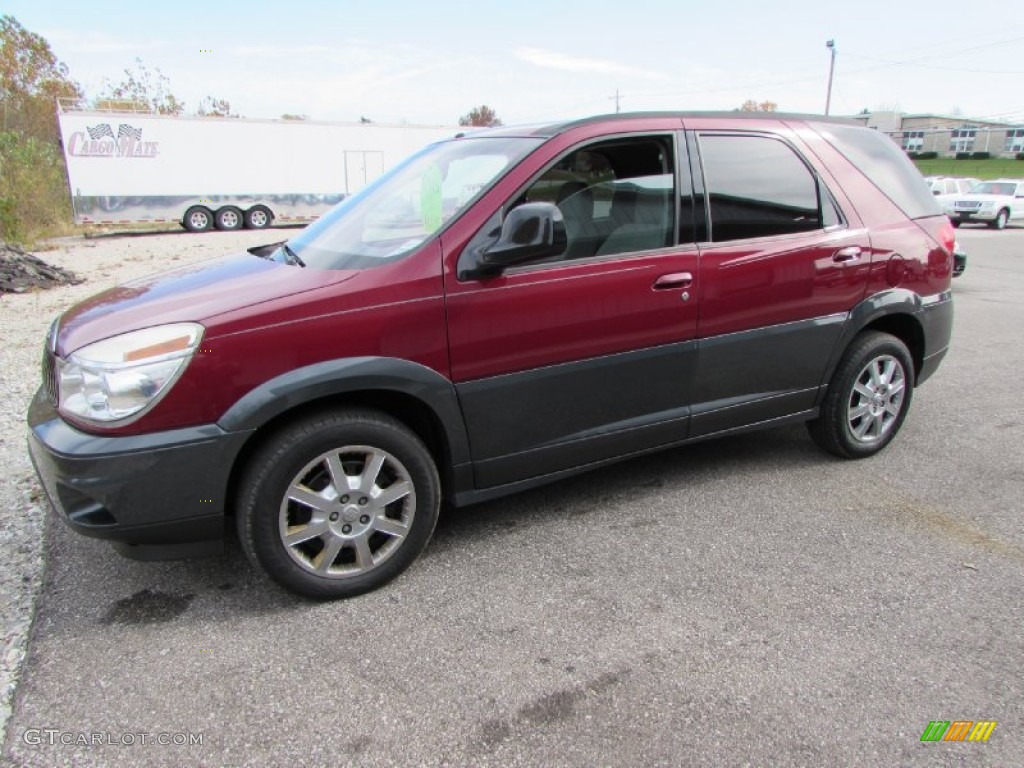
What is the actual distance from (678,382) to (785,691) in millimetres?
1508

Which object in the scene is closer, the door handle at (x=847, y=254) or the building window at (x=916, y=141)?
the door handle at (x=847, y=254)

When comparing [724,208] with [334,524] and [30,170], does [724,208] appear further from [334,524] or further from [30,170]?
[30,170]

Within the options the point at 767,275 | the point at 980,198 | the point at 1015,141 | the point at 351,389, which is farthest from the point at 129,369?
the point at 1015,141

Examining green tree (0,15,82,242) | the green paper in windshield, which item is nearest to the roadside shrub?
green tree (0,15,82,242)

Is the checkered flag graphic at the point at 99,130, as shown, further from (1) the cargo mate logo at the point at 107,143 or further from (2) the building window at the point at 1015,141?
(2) the building window at the point at 1015,141

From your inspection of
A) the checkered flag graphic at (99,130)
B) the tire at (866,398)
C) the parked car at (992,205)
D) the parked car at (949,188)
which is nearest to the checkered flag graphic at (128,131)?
the checkered flag graphic at (99,130)

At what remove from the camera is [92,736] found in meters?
2.13

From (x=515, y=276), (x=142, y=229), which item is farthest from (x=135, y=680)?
(x=142, y=229)

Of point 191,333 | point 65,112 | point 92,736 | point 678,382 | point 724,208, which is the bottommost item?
point 92,736

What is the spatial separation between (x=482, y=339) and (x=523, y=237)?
442mm

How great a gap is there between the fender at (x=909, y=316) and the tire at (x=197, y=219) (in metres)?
21.6

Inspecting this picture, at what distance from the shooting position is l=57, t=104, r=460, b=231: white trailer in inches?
788

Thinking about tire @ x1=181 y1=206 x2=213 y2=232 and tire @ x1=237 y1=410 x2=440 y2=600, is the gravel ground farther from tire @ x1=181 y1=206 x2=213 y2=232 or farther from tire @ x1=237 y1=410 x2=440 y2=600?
tire @ x1=181 y1=206 x2=213 y2=232

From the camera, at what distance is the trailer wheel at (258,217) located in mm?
22125
